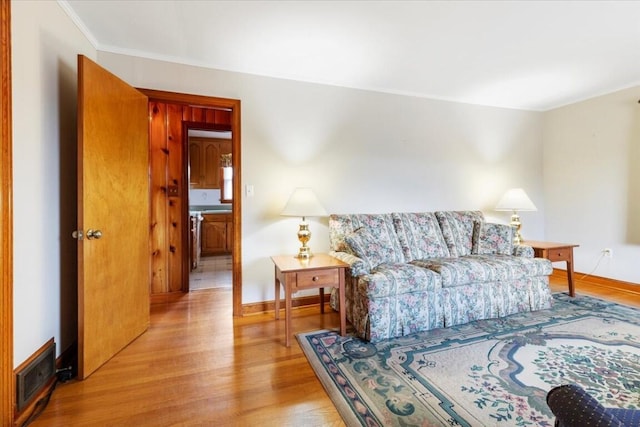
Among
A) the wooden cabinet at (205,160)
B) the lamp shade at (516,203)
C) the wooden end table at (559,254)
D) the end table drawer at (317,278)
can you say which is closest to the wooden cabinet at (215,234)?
the wooden cabinet at (205,160)

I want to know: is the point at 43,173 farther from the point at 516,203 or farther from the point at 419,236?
the point at 516,203

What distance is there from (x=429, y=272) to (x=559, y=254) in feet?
5.89

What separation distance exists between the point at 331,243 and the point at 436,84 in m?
2.08

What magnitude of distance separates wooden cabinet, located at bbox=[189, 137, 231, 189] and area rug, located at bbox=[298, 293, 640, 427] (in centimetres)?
461

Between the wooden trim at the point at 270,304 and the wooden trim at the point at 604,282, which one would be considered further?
the wooden trim at the point at 604,282

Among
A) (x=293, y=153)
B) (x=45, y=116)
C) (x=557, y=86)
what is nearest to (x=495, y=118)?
(x=557, y=86)

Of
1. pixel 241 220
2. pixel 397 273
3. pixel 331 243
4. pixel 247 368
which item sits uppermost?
pixel 241 220

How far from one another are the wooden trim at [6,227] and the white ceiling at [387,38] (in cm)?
82

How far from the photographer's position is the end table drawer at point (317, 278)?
2275mm

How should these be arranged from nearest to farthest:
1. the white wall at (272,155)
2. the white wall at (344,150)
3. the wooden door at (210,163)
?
the white wall at (272,155), the white wall at (344,150), the wooden door at (210,163)

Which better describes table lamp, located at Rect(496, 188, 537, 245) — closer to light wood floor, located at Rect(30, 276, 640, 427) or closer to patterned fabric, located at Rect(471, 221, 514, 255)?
patterned fabric, located at Rect(471, 221, 514, 255)

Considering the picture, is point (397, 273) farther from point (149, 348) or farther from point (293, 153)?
point (149, 348)

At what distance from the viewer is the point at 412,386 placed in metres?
1.68

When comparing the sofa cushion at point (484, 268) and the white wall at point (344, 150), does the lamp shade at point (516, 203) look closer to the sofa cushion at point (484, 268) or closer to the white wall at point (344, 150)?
the white wall at point (344, 150)
